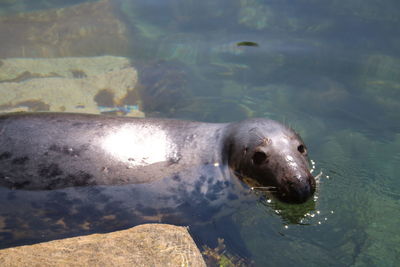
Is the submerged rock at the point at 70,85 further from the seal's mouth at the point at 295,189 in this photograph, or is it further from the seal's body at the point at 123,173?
the seal's mouth at the point at 295,189

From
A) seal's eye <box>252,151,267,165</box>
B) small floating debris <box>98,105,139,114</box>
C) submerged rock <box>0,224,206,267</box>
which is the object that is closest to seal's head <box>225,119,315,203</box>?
seal's eye <box>252,151,267,165</box>

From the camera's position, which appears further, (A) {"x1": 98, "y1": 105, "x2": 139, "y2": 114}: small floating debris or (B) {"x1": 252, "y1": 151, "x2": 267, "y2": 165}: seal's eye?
(A) {"x1": 98, "y1": 105, "x2": 139, "y2": 114}: small floating debris

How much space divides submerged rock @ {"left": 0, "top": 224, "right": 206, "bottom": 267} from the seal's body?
0.26m

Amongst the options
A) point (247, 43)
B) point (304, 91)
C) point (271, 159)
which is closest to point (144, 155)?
point (271, 159)

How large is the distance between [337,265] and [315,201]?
614 mm

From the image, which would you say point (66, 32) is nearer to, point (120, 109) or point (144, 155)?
point (120, 109)

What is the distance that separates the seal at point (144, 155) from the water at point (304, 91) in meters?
0.36

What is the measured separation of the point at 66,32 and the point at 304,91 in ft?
15.9

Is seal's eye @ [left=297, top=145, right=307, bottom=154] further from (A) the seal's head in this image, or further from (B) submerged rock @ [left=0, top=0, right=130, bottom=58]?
(B) submerged rock @ [left=0, top=0, right=130, bottom=58]

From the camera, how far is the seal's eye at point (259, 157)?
11.4 ft

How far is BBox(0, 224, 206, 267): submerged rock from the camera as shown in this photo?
270cm

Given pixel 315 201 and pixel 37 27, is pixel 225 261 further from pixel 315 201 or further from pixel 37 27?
pixel 37 27

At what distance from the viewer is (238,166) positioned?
12.0 feet

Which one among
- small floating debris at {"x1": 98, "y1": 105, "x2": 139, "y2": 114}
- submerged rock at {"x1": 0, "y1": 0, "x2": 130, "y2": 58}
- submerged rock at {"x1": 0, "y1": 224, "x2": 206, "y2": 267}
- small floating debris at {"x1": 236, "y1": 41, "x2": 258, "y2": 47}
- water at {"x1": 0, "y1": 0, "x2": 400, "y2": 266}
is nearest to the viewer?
submerged rock at {"x1": 0, "y1": 224, "x2": 206, "y2": 267}
